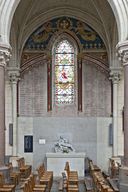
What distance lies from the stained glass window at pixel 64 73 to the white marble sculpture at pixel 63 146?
2.21 metres

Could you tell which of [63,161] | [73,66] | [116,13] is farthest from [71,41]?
[116,13]

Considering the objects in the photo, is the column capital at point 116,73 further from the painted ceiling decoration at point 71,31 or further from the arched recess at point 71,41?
the painted ceiling decoration at point 71,31

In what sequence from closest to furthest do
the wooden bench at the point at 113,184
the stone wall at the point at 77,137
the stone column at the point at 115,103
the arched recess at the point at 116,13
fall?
the wooden bench at the point at 113,184 → the arched recess at the point at 116,13 → the stone column at the point at 115,103 → the stone wall at the point at 77,137

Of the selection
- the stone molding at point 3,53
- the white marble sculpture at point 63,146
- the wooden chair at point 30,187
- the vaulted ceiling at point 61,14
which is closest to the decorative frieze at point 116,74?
the vaulted ceiling at point 61,14

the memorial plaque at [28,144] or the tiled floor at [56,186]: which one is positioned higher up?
the memorial plaque at [28,144]

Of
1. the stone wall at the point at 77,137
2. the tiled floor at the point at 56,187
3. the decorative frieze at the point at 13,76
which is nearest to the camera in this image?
the tiled floor at the point at 56,187

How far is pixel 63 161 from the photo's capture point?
21.4 metres

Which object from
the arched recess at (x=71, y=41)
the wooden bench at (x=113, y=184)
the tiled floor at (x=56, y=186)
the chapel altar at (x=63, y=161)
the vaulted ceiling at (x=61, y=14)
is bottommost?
the tiled floor at (x=56, y=186)

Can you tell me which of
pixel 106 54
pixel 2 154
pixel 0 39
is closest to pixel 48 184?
pixel 2 154

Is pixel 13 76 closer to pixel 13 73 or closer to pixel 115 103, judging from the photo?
pixel 13 73

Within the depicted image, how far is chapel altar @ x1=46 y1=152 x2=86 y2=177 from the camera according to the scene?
69.8 ft

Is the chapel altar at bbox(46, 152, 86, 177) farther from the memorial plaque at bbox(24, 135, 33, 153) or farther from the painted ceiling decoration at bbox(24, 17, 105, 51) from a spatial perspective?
the painted ceiling decoration at bbox(24, 17, 105, 51)

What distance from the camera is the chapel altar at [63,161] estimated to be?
21281 millimetres

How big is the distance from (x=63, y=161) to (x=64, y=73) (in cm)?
543
